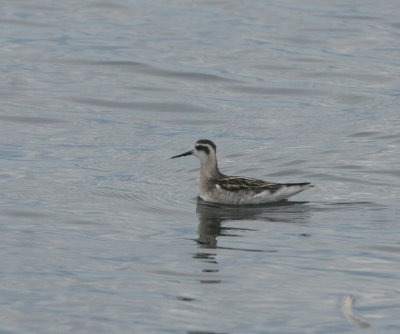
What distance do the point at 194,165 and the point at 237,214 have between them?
147 inches

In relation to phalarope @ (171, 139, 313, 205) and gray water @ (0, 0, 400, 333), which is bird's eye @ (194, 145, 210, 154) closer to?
phalarope @ (171, 139, 313, 205)

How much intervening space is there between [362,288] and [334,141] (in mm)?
9663

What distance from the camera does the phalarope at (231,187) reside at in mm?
17359

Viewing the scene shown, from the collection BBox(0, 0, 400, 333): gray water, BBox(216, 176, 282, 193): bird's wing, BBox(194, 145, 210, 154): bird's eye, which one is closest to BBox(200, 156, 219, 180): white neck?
BBox(194, 145, 210, 154): bird's eye

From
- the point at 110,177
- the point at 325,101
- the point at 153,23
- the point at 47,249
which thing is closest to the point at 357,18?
Result: the point at 153,23

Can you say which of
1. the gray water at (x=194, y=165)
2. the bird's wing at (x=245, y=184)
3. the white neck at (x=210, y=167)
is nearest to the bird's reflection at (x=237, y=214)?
the gray water at (x=194, y=165)

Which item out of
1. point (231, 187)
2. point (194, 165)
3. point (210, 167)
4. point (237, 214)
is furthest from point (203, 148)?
point (194, 165)

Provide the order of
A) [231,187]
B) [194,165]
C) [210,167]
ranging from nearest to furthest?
[231,187] → [210,167] → [194,165]

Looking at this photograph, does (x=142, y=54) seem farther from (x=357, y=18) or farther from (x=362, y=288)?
(x=362, y=288)

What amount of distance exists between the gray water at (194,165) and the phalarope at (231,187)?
29cm

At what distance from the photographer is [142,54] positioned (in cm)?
3225

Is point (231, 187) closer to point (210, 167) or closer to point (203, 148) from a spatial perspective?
point (210, 167)

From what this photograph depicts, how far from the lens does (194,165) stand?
67.8ft

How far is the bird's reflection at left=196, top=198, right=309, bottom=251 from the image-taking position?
1566cm
